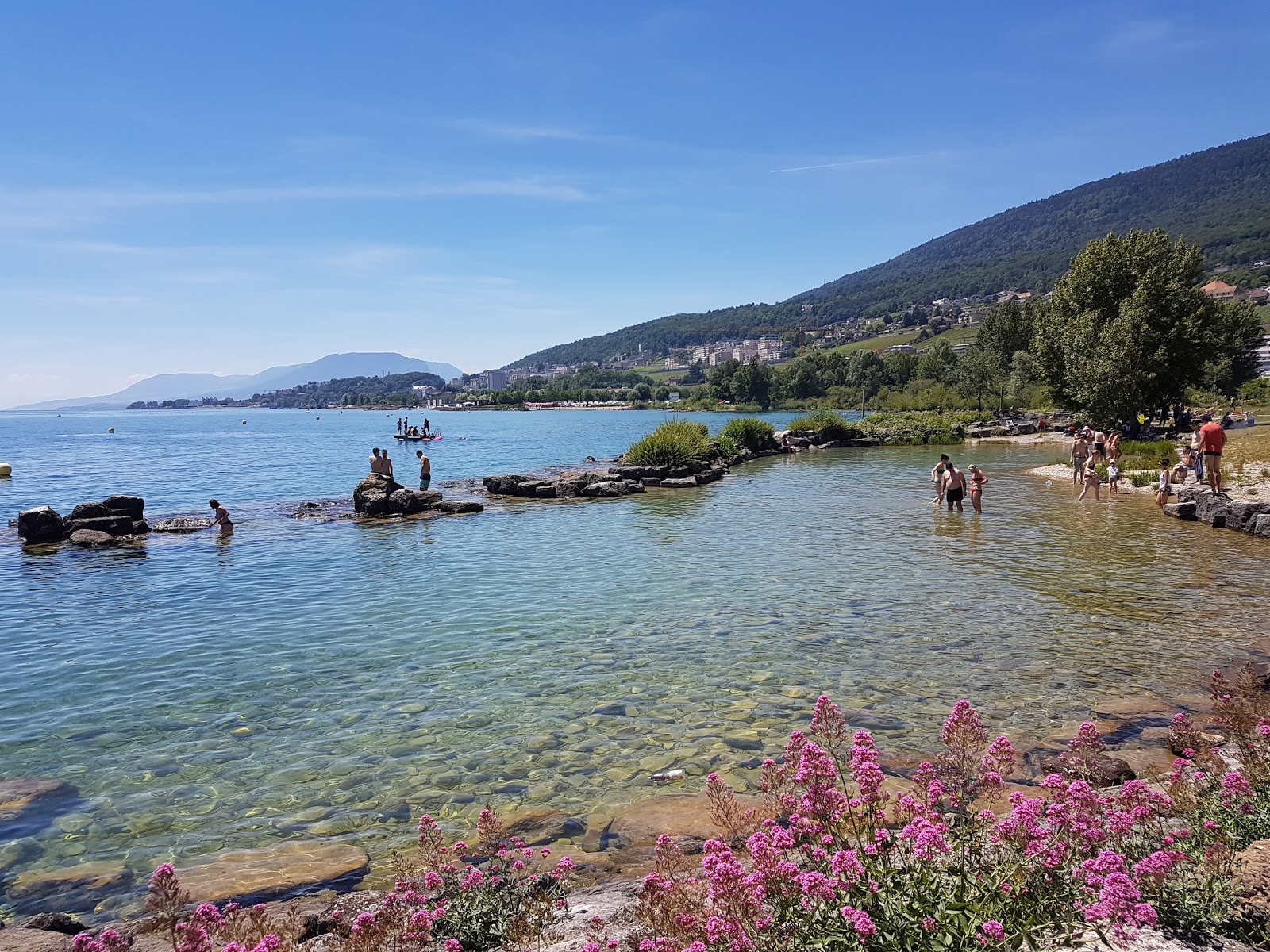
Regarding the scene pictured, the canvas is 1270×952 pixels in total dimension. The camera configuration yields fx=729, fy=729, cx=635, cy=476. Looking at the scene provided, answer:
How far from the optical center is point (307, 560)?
69.9 ft

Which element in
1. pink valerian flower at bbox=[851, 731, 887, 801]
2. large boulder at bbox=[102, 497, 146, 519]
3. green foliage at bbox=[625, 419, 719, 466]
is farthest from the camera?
green foliage at bbox=[625, 419, 719, 466]

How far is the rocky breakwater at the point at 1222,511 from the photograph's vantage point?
20906 millimetres

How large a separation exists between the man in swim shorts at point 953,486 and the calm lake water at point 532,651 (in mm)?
1112

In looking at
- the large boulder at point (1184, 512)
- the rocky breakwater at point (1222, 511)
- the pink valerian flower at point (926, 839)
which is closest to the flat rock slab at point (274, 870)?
the pink valerian flower at point (926, 839)

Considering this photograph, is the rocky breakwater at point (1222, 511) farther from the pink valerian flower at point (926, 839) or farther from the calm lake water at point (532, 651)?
the pink valerian flower at point (926, 839)

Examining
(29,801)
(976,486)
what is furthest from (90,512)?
(976,486)

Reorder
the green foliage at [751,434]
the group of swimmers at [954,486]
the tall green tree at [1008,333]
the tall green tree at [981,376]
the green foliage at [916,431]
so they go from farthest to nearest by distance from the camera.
→ 1. the tall green tree at [1008,333]
2. the tall green tree at [981,376]
3. the green foliage at [916,431]
4. the green foliage at [751,434]
5. the group of swimmers at [954,486]

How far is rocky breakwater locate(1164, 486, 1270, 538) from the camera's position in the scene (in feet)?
68.6

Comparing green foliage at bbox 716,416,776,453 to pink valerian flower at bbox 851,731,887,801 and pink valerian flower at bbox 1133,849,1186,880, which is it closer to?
pink valerian flower at bbox 851,731,887,801

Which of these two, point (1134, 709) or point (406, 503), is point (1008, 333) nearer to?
point (406, 503)

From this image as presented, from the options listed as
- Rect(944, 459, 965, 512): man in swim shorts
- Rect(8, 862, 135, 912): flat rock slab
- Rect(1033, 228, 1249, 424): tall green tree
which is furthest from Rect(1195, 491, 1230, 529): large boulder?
Rect(8, 862, 135, 912): flat rock slab

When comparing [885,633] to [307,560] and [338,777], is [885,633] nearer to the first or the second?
[338,777]

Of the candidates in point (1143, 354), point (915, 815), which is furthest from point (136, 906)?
point (1143, 354)

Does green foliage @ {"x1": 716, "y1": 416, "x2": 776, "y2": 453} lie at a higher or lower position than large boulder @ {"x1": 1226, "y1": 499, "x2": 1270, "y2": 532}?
higher
